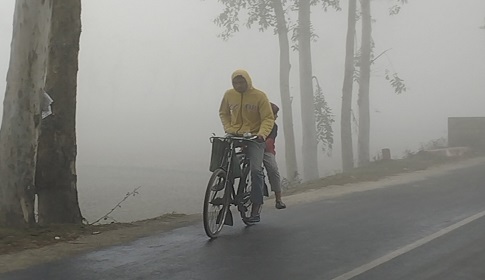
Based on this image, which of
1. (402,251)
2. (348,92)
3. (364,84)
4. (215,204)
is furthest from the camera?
(364,84)

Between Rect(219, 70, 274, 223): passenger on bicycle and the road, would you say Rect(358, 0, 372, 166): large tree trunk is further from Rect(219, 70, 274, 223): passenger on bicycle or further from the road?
Rect(219, 70, 274, 223): passenger on bicycle

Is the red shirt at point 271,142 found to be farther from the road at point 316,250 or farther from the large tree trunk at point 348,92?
the large tree trunk at point 348,92

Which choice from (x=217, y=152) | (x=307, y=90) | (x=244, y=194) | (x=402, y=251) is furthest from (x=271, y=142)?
(x=307, y=90)

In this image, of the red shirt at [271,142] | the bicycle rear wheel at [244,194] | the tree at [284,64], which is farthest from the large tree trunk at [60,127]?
the tree at [284,64]

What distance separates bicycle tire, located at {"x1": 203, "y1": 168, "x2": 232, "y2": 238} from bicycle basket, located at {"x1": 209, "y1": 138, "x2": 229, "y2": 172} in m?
0.12

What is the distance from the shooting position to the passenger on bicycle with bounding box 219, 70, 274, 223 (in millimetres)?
7734

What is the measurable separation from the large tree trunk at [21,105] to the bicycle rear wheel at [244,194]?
2.62 meters

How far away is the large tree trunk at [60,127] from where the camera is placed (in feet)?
27.2

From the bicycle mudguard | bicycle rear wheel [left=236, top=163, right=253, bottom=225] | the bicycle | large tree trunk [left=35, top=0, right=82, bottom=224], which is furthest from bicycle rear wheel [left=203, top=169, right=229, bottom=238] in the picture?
large tree trunk [left=35, top=0, right=82, bottom=224]

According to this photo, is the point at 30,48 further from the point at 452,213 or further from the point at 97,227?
the point at 452,213

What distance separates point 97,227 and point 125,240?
3.43ft

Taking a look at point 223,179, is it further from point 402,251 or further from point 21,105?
point 21,105

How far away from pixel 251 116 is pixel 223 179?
0.94 metres

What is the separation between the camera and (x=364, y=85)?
71.8 ft
